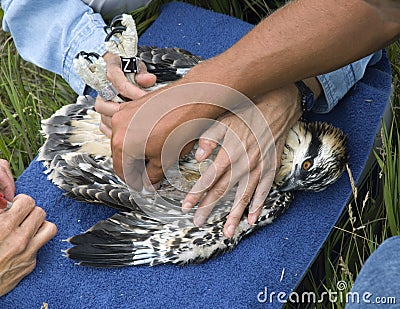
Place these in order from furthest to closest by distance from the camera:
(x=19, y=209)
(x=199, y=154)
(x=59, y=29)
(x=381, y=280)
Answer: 1. (x=59, y=29)
2. (x=19, y=209)
3. (x=199, y=154)
4. (x=381, y=280)

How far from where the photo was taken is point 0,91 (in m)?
3.79

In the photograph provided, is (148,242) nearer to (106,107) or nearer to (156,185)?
(156,185)

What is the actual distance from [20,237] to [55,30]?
1.15 m

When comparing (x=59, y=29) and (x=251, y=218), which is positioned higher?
(x=59, y=29)

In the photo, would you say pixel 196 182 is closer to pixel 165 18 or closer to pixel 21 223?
pixel 21 223

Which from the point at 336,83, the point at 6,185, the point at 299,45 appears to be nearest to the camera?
the point at 299,45

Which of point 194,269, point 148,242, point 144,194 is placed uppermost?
point 144,194

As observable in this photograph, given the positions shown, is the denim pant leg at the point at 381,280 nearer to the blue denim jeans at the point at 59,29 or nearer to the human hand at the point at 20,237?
the human hand at the point at 20,237

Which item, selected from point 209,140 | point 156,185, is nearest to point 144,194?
point 156,185

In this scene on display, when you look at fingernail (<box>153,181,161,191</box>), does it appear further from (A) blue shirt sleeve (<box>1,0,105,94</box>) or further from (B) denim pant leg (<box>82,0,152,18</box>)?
(B) denim pant leg (<box>82,0,152,18</box>)

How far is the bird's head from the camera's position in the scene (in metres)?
2.62

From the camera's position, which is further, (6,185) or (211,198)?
(6,185)

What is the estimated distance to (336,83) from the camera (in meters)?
2.87

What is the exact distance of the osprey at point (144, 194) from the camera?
254cm
